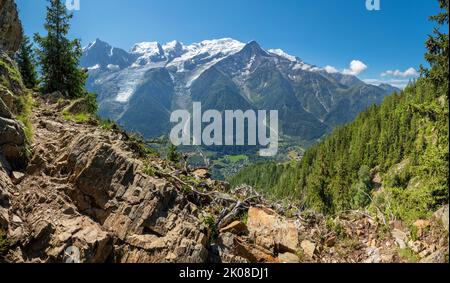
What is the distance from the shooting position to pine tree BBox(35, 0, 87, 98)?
95.5ft

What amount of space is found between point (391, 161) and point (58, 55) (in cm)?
12020

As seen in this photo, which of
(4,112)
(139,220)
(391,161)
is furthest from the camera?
(391,161)

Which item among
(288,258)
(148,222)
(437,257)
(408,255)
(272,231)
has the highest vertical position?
(148,222)

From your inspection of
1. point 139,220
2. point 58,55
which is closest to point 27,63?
point 58,55

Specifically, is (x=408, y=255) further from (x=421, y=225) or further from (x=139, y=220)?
(x=139, y=220)

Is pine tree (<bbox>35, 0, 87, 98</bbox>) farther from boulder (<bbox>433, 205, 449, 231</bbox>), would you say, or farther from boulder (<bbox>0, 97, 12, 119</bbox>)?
boulder (<bbox>433, 205, 449, 231</bbox>)

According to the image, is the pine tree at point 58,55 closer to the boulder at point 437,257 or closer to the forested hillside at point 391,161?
the forested hillside at point 391,161

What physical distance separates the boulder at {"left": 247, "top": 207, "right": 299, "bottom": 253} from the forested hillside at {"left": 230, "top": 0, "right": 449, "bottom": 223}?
4.33 metres

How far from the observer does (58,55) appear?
29922 millimetres

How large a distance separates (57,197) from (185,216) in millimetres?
4895

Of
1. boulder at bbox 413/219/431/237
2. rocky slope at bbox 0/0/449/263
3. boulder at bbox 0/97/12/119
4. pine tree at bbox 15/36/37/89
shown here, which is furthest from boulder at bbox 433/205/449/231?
pine tree at bbox 15/36/37/89

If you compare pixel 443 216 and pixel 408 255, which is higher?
pixel 443 216

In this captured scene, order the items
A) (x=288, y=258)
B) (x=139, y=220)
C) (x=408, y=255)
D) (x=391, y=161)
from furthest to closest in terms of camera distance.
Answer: (x=391, y=161) < (x=288, y=258) < (x=139, y=220) < (x=408, y=255)

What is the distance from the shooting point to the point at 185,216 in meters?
12.6
